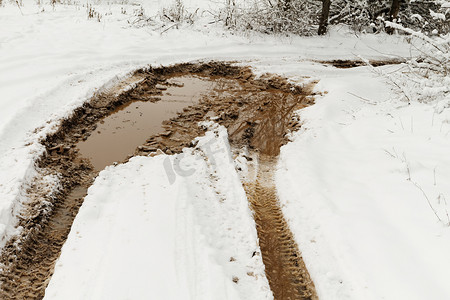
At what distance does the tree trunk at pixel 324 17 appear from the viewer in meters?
10.3

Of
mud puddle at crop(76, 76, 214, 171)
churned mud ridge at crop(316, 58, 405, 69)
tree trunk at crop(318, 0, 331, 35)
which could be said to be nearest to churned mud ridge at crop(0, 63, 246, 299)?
mud puddle at crop(76, 76, 214, 171)

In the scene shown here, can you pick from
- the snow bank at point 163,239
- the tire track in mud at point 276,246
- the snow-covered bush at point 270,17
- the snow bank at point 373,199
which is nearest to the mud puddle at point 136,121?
the snow bank at point 163,239

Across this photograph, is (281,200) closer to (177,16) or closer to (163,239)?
(163,239)

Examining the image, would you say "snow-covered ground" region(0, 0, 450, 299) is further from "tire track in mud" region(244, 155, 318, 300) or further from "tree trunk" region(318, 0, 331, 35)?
"tree trunk" region(318, 0, 331, 35)

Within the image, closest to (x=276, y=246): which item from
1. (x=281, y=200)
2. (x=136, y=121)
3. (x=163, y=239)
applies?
(x=281, y=200)

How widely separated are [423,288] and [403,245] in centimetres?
49

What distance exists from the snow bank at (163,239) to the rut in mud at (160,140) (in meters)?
0.23

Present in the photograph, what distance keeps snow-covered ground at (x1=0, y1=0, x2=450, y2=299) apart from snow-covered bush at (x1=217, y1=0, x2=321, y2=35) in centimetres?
419

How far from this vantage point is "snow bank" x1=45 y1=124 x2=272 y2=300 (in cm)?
291

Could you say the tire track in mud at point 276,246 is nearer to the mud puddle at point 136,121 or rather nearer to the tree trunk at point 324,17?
the mud puddle at point 136,121

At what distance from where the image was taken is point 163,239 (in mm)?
3375

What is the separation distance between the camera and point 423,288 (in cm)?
268

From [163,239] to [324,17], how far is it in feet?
31.9

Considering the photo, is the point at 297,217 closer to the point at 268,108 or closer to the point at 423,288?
the point at 423,288
